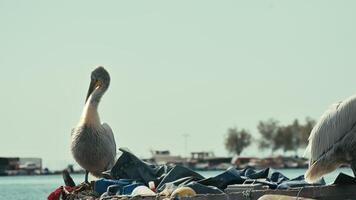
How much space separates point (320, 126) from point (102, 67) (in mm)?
6282

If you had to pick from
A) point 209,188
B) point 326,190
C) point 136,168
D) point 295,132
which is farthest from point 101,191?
point 295,132

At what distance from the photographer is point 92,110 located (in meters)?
19.0

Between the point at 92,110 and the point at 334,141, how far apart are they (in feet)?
19.7

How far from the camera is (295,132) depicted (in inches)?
5256

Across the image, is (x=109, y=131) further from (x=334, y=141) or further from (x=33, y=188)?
(x=33, y=188)

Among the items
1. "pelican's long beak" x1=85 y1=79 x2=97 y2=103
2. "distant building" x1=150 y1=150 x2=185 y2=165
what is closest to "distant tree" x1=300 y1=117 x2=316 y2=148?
"distant building" x1=150 y1=150 x2=185 y2=165

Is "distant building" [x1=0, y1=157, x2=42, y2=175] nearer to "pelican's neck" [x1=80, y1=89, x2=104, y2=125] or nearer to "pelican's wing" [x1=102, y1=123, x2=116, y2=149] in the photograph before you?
"pelican's neck" [x1=80, y1=89, x2=104, y2=125]

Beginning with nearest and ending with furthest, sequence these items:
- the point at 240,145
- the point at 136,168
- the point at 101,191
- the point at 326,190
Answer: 1. the point at 326,190
2. the point at 101,191
3. the point at 136,168
4. the point at 240,145

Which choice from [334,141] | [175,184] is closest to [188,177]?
[175,184]

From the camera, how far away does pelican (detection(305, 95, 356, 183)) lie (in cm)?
1409

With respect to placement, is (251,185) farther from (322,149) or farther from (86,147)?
(86,147)

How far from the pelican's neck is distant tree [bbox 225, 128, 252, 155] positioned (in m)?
123

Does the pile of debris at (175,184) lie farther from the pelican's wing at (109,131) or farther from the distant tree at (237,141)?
the distant tree at (237,141)

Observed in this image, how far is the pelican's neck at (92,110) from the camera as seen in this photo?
1875 centimetres
